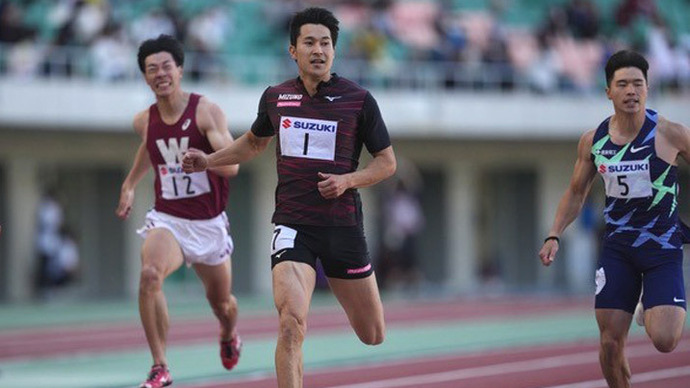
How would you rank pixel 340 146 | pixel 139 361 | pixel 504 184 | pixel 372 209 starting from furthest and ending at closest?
pixel 504 184 → pixel 372 209 → pixel 139 361 → pixel 340 146

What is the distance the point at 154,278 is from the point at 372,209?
20.6 metres

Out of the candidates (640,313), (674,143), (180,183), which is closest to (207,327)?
(180,183)

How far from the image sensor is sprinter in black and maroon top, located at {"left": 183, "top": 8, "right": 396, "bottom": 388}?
859 centimetres

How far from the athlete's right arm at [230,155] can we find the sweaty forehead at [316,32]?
0.78 metres

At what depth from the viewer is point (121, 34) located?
24875 millimetres

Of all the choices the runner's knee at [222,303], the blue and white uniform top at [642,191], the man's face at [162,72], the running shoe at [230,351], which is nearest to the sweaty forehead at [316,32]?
the blue and white uniform top at [642,191]

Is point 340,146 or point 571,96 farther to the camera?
point 571,96

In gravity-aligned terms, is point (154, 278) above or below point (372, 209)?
above

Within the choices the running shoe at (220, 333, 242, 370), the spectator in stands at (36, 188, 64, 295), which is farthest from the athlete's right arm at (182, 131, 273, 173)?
the spectator in stands at (36, 188, 64, 295)

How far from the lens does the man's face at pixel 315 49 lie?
8.59 meters

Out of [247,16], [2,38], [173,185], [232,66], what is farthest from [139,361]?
[247,16]

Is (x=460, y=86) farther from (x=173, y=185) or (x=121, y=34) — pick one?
(x=173, y=185)

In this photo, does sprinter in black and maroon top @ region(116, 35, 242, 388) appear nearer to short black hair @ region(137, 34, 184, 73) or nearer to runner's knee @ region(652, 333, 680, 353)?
short black hair @ region(137, 34, 184, 73)

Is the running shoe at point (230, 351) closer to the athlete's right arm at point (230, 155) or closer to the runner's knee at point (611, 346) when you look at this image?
the athlete's right arm at point (230, 155)
